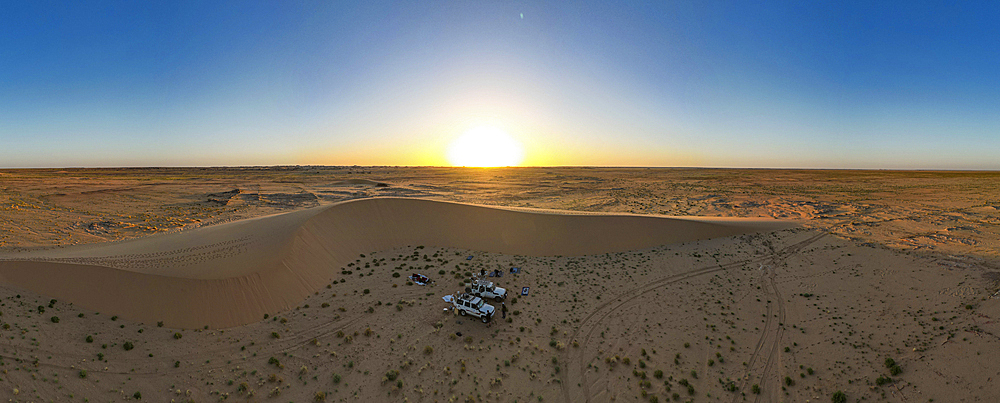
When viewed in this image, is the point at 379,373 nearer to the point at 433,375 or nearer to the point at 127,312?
the point at 433,375

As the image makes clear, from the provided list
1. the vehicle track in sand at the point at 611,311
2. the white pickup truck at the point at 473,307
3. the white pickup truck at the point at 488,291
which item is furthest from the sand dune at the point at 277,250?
the white pickup truck at the point at 473,307

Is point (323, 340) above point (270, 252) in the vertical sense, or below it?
below

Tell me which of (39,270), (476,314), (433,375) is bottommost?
(433,375)

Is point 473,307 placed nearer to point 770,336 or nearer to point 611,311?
point 611,311

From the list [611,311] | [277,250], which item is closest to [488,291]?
[611,311]

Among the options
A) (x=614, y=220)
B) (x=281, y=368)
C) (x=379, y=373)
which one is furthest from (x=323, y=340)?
(x=614, y=220)

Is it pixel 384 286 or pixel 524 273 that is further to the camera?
pixel 524 273

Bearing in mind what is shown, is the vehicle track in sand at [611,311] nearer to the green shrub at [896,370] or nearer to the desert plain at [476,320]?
the desert plain at [476,320]
